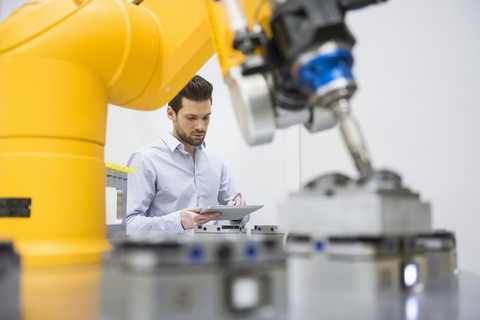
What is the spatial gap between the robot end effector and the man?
5.39ft

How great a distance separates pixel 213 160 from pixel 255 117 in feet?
6.92

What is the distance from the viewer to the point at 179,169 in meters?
2.34

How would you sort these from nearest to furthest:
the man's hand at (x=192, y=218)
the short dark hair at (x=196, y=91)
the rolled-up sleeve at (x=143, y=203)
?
the man's hand at (x=192, y=218) → the rolled-up sleeve at (x=143, y=203) → the short dark hair at (x=196, y=91)

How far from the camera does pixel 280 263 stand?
333mm

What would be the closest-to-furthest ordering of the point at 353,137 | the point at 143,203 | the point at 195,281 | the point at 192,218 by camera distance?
the point at 195,281 < the point at 353,137 < the point at 192,218 < the point at 143,203

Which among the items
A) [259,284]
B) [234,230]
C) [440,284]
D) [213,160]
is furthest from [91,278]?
[213,160]

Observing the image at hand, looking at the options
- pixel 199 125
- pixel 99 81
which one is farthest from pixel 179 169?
pixel 99 81

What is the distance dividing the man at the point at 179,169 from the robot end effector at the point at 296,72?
5.39 feet

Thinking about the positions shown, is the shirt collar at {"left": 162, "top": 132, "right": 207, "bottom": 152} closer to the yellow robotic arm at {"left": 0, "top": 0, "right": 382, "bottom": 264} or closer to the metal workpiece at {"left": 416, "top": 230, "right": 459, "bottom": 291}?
the yellow robotic arm at {"left": 0, "top": 0, "right": 382, "bottom": 264}

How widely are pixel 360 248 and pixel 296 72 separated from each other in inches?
7.9

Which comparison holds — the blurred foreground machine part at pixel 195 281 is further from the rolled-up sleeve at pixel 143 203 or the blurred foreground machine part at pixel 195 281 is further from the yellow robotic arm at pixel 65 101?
the rolled-up sleeve at pixel 143 203

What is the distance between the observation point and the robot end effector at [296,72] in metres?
0.43

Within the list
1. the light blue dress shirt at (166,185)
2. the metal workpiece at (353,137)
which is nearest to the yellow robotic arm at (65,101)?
the metal workpiece at (353,137)

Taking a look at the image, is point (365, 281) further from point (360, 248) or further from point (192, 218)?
point (192, 218)
